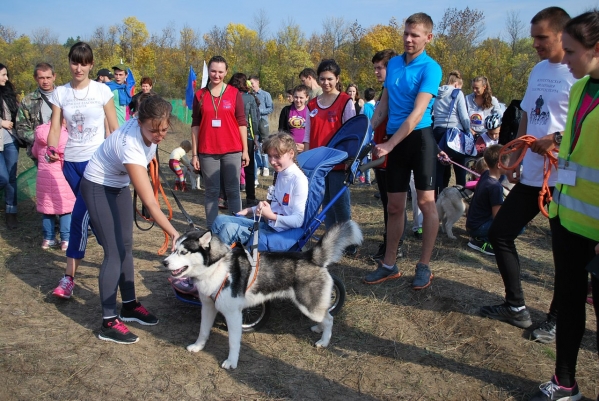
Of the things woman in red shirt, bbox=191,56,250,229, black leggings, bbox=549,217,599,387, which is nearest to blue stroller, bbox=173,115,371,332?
woman in red shirt, bbox=191,56,250,229

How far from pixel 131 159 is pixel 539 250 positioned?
5.16m

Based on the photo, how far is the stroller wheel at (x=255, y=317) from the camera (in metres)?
3.64

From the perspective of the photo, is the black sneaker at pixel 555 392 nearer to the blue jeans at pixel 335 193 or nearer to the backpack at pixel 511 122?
the blue jeans at pixel 335 193

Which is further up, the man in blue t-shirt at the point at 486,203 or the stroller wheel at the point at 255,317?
the man in blue t-shirt at the point at 486,203

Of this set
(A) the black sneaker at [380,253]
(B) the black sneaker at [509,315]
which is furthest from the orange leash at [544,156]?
(A) the black sneaker at [380,253]

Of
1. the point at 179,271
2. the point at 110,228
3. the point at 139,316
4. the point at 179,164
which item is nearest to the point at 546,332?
the point at 179,271

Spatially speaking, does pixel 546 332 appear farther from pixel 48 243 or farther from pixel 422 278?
pixel 48 243

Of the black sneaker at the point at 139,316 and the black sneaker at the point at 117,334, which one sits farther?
the black sneaker at the point at 139,316

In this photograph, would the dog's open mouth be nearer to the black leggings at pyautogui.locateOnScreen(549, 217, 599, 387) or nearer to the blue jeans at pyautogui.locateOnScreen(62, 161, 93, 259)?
the blue jeans at pyautogui.locateOnScreen(62, 161, 93, 259)

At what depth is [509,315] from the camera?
365cm

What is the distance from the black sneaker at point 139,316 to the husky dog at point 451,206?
13.4ft

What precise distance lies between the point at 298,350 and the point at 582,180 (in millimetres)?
2259

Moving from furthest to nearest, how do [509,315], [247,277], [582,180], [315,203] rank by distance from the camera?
[315,203], [509,315], [247,277], [582,180]

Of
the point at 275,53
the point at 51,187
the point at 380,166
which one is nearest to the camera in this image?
the point at 380,166
